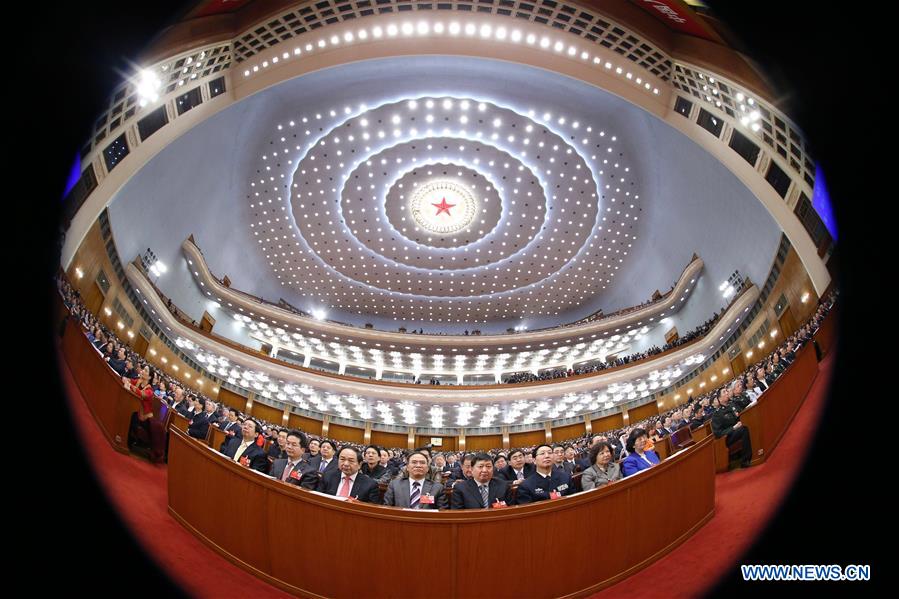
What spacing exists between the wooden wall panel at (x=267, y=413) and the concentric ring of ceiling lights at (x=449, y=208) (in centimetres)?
926

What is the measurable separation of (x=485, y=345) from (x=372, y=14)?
17506mm

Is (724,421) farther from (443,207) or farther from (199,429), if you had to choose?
(443,207)

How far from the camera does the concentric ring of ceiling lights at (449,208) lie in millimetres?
19406

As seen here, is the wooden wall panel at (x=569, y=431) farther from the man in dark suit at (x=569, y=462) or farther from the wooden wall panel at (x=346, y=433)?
the man in dark suit at (x=569, y=462)

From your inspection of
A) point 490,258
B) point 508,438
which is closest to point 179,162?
point 490,258

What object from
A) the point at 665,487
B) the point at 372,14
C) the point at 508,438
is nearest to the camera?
the point at 665,487

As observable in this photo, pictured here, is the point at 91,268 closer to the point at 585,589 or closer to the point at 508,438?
the point at 585,589

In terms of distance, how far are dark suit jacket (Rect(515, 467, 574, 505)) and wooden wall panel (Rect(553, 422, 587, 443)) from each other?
18.0 metres

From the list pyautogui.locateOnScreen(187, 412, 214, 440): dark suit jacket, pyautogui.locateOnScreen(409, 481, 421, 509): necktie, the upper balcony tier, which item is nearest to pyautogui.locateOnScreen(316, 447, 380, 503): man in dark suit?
pyautogui.locateOnScreen(409, 481, 421, 509): necktie

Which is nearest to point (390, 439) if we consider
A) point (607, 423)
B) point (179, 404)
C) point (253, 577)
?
point (607, 423)

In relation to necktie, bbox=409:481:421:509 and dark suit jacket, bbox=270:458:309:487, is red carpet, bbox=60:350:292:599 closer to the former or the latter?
dark suit jacket, bbox=270:458:309:487

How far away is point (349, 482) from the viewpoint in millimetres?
3994

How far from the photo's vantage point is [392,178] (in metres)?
21.3

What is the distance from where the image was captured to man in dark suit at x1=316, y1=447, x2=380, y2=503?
3.93 m
